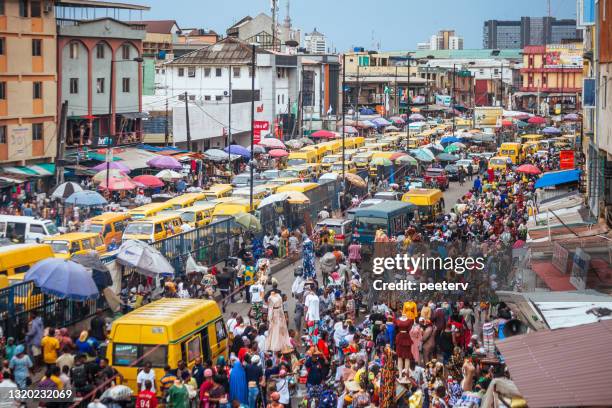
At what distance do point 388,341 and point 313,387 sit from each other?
2.96 m

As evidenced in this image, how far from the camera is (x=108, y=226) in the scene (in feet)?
107

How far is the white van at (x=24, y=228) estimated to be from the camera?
3105cm

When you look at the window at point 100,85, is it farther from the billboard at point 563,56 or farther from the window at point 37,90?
the billboard at point 563,56

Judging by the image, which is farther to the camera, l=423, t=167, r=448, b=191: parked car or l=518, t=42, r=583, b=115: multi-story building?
l=518, t=42, r=583, b=115: multi-story building

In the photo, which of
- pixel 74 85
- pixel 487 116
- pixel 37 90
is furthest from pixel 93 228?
pixel 487 116

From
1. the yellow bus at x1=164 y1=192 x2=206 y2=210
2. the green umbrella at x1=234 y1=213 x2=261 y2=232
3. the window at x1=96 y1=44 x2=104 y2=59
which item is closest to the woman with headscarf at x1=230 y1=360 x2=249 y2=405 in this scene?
the green umbrella at x1=234 y1=213 x2=261 y2=232

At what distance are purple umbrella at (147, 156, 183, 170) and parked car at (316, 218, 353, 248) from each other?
48.1 feet

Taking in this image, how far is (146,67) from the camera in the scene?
8200 centimetres

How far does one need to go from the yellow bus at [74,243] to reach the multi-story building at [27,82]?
1694 centimetres

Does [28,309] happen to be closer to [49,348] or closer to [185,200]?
[49,348]

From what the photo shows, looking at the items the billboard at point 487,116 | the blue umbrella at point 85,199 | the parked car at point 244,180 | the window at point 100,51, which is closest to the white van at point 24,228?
the blue umbrella at point 85,199

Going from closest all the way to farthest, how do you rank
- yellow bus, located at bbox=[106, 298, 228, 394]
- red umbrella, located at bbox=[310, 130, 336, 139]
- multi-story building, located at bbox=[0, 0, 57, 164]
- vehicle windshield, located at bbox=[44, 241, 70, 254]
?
yellow bus, located at bbox=[106, 298, 228, 394]
vehicle windshield, located at bbox=[44, 241, 70, 254]
multi-story building, located at bbox=[0, 0, 57, 164]
red umbrella, located at bbox=[310, 130, 336, 139]

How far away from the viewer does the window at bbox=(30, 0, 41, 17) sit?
4746 cm

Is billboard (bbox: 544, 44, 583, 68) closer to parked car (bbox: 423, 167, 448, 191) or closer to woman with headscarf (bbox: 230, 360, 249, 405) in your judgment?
parked car (bbox: 423, 167, 448, 191)
